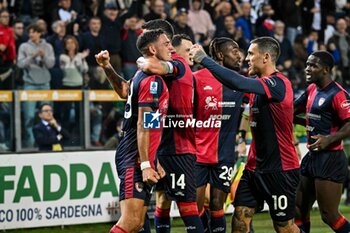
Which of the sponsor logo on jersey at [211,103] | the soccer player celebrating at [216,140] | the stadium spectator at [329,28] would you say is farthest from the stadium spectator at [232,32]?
the sponsor logo on jersey at [211,103]

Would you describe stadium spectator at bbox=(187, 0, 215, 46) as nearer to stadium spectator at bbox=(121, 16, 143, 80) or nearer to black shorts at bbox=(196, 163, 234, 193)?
stadium spectator at bbox=(121, 16, 143, 80)

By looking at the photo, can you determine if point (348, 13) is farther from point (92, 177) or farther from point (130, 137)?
point (130, 137)

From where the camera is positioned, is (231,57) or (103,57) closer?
(103,57)

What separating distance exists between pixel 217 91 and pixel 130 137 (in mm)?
2464

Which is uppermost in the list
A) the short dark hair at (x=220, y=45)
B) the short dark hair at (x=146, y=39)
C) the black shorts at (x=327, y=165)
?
the short dark hair at (x=146, y=39)

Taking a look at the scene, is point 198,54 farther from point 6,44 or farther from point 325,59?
point 6,44

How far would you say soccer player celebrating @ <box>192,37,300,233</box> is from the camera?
10.3m

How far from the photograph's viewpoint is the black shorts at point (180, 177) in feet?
34.1

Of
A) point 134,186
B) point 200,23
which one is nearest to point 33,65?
point 200,23

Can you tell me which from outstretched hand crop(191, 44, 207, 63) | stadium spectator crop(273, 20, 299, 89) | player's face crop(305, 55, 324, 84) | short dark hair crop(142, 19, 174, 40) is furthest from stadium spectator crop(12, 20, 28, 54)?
outstretched hand crop(191, 44, 207, 63)

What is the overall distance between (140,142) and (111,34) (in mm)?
10296

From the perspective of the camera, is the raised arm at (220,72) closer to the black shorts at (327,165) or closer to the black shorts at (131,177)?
the black shorts at (131,177)

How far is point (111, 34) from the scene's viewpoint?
1939cm

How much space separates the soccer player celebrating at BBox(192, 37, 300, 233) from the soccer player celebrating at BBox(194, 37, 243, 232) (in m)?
1.17
